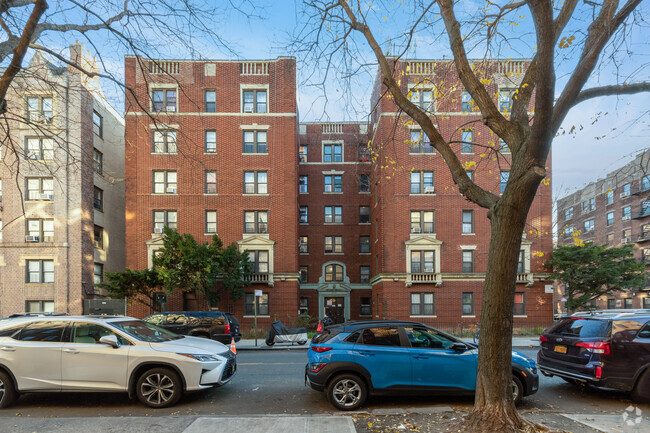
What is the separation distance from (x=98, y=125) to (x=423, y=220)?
80.5ft

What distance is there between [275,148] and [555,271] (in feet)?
66.0

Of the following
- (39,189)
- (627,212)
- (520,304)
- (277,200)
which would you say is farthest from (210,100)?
(627,212)

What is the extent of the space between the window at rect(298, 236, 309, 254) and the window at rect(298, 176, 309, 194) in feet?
13.3

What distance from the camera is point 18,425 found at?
20.1 ft

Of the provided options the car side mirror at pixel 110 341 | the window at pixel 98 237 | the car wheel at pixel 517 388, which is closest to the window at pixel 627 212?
the car wheel at pixel 517 388

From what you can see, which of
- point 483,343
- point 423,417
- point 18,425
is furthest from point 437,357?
point 18,425

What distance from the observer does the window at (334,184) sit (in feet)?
118

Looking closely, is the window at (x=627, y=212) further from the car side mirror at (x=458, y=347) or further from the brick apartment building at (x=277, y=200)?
the car side mirror at (x=458, y=347)

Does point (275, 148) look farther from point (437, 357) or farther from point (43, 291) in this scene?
point (437, 357)

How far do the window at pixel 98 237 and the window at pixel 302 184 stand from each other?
51.8 feet

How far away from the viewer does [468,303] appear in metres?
27.0

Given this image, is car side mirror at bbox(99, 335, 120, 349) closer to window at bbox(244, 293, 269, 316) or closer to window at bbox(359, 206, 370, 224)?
window at bbox(244, 293, 269, 316)

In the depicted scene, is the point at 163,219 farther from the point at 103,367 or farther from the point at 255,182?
the point at 103,367

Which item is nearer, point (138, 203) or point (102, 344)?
point (102, 344)
